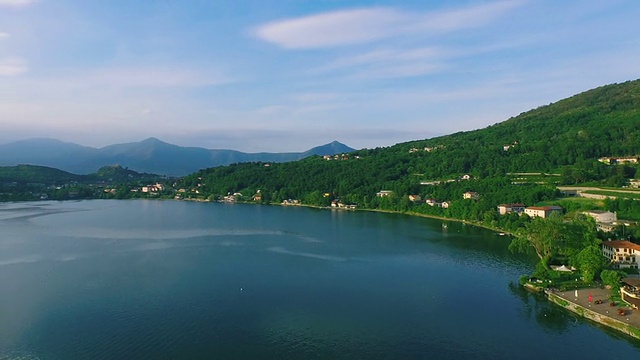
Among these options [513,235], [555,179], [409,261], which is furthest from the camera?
[555,179]

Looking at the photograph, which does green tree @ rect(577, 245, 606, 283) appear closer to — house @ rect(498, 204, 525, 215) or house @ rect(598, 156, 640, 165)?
house @ rect(498, 204, 525, 215)

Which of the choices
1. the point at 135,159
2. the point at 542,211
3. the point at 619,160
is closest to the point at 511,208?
the point at 542,211

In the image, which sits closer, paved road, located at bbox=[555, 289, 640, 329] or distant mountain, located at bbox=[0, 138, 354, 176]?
paved road, located at bbox=[555, 289, 640, 329]

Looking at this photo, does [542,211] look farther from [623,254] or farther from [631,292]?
[631,292]

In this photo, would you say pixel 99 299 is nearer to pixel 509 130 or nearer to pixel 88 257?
pixel 88 257

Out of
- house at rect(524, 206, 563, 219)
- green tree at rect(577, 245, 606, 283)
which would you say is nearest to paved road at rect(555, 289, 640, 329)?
green tree at rect(577, 245, 606, 283)

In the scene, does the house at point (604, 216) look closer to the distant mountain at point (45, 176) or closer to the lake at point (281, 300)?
the lake at point (281, 300)

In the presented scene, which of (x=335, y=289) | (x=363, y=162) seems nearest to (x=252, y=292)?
(x=335, y=289)
